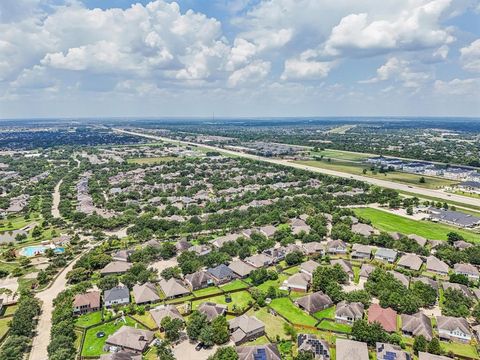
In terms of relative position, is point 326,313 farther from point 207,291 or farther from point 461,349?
point 207,291

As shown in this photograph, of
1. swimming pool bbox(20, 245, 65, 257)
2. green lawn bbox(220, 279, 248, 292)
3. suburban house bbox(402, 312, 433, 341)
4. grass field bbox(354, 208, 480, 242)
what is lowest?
swimming pool bbox(20, 245, 65, 257)

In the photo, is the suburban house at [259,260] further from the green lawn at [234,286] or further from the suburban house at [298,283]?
the suburban house at [298,283]

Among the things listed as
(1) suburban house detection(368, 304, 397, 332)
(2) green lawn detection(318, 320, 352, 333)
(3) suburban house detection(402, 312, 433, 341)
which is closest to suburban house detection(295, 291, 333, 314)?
Result: (2) green lawn detection(318, 320, 352, 333)

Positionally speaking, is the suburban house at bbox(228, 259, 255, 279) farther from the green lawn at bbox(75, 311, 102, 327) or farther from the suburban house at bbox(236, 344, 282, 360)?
the green lawn at bbox(75, 311, 102, 327)

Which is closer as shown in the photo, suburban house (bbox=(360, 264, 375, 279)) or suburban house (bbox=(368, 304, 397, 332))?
suburban house (bbox=(368, 304, 397, 332))

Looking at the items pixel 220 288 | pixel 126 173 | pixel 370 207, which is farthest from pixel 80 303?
pixel 126 173

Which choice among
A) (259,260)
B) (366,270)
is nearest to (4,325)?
(259,260)

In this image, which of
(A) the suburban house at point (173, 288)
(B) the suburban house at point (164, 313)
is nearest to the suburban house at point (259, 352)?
(B) the suburban house at point (164, 313)
